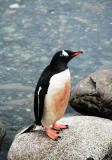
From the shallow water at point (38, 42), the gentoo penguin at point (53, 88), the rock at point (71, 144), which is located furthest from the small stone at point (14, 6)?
the gentoo penguin at point (53, 88)

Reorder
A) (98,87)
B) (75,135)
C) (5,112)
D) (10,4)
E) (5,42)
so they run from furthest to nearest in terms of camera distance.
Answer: (10,4), (5,42), (5,112), (98,87), (75,135)

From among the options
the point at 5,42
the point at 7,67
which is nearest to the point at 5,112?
the point at 7,67

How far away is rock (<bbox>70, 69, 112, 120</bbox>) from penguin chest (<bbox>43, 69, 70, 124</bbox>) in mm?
937

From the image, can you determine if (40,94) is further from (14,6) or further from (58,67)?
(14,6)

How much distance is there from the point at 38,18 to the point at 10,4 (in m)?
1.01

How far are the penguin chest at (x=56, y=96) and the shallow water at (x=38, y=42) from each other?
3.30 feet

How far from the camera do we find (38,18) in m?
7.75

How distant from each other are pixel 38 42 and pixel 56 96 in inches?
143

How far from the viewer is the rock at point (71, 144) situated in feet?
11.5

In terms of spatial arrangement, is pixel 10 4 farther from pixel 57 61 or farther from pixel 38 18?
pixel 57 61

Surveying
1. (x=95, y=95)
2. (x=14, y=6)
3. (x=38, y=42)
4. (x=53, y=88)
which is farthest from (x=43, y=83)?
(x=14, y=6)

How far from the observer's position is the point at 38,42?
6871 mm

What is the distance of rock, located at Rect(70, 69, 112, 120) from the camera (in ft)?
14.1

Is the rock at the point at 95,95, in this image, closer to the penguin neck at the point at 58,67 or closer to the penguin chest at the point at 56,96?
the penguin chest at the point at 56,96
